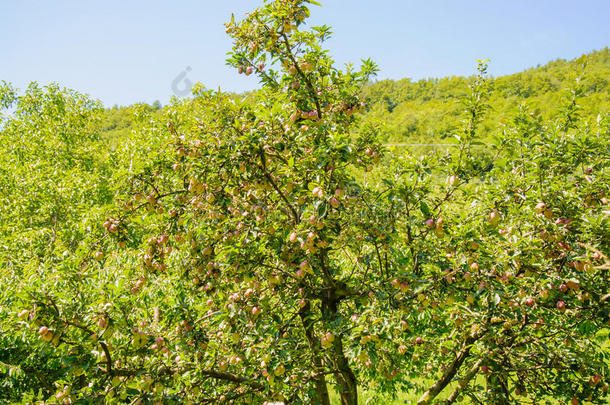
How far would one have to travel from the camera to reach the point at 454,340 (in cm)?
352

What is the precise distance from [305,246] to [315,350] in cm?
98

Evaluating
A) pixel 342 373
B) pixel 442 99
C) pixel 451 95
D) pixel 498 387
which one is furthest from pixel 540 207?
pixel 451 95

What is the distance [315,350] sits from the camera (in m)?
2.67

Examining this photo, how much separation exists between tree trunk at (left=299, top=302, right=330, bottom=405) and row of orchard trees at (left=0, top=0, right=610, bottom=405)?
0.09 ft

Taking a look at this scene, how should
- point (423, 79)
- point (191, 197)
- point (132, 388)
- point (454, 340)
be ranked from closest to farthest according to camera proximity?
point (132, 388), point (191, 197), point (454, 340), point (423, 79)

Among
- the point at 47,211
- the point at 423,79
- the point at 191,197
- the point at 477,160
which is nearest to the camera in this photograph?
the point at 191,197

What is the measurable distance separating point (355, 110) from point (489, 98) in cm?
113

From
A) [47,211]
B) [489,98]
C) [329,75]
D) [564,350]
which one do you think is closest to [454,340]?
[564,350]

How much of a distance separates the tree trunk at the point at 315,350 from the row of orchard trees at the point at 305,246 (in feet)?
0.09

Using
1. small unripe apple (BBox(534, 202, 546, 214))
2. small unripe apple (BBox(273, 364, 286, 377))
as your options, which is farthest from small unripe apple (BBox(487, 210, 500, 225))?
small unripe apple (BBox(273, 364, 286, 377))

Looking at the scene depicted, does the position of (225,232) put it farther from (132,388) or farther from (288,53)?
(288,53)

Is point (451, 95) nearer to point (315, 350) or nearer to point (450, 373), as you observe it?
point (450, 373)

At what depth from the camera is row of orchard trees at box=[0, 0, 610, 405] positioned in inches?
88.4

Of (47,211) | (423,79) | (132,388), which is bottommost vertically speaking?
(132,388)
